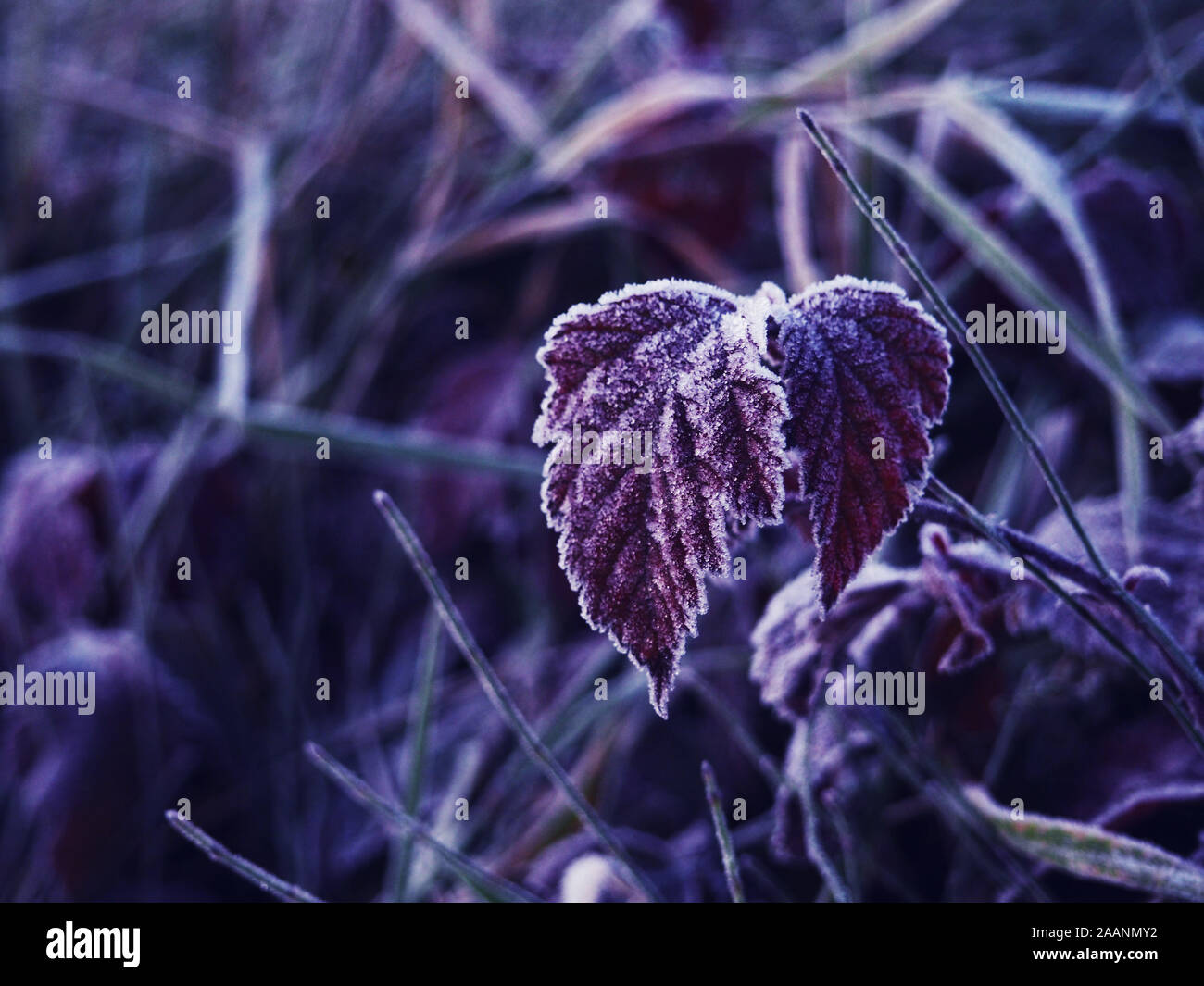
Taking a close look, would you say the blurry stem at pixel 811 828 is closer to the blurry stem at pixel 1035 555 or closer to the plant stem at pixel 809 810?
the plant stem at pixel 809 810

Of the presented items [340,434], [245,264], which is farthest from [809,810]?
[245,264]

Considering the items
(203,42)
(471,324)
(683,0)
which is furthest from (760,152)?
(203,42)

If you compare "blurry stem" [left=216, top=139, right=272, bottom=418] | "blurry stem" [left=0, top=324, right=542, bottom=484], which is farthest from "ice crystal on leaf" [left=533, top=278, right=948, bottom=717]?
"blurry stem" [left=216, top=139, right=272, bottom=418]

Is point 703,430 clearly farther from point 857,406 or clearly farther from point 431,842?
point 431,842

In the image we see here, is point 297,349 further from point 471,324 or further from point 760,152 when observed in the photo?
point 760,152

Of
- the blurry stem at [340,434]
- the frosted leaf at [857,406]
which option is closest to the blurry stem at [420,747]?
the blurry stem at [340,434]

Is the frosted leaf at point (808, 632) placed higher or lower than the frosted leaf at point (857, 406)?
lower
